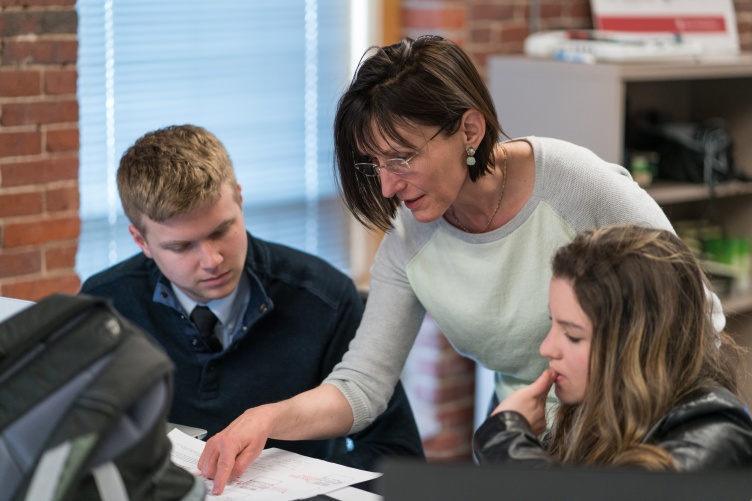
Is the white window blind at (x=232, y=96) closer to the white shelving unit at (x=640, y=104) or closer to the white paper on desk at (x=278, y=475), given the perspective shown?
the white shelving unit at (x=640, y=104)

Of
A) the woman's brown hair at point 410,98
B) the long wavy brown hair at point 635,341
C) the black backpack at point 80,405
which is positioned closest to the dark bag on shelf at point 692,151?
the woman's brown hair at point 410,98

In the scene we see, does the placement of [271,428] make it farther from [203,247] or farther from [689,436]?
→ [689,436]

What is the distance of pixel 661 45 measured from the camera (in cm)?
308

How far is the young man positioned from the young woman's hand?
433mm

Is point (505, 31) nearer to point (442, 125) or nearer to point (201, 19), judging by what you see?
point (201, 19)

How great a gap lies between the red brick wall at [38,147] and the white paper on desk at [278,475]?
0.97 m

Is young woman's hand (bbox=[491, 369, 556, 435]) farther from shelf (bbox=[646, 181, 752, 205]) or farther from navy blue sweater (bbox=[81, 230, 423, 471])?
shelf (bbox=[646, 181, 752, 205])

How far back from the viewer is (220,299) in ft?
6.23

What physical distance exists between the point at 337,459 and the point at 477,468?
711mm

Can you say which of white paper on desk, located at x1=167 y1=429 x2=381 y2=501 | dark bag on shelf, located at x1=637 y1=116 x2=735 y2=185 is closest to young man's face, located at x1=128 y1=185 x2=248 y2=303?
white paper on desk, located at x1=167 y1=429 x2=381 y2=501

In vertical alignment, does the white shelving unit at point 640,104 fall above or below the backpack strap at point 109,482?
above

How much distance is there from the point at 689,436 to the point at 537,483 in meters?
0.36

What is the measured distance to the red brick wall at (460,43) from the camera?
3137mm

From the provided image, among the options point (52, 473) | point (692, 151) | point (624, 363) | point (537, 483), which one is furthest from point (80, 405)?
point (692, 151)
